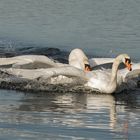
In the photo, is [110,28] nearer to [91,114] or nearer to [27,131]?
[91,114]

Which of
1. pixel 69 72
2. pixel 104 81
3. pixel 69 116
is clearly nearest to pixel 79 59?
pixel 104 81

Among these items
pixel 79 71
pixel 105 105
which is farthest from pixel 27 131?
pixel 79 71

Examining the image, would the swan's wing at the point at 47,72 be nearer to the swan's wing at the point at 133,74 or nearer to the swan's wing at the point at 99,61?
the swan's wing at the point at 133,74

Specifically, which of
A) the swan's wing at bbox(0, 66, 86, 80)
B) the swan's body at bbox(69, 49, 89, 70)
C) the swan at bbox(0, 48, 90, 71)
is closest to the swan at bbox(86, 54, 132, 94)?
the swan's wing at bbox(0, 66, 86, 80)

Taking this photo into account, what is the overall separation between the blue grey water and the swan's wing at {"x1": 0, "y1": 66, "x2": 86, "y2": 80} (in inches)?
23.1

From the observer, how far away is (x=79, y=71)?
1880 cm

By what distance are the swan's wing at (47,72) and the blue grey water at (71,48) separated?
587 millimetres

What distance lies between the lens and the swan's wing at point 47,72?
18.5m

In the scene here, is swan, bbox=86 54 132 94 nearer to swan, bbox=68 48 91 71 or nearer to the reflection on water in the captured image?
the reflection on water

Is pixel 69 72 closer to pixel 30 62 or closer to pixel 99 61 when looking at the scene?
pixel 30 62

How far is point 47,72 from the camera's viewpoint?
1872cm

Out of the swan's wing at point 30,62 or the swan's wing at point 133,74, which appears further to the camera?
the swan's wing at point 30,62

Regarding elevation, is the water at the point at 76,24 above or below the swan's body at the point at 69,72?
above

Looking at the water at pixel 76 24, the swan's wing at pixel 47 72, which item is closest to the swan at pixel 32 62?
the swan's wing at pixel 47 72
